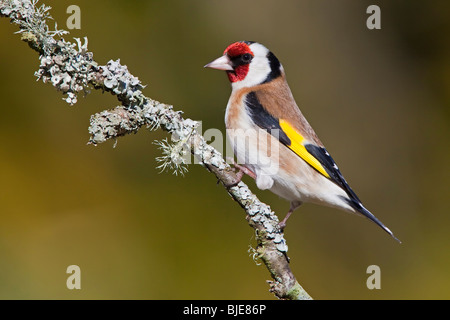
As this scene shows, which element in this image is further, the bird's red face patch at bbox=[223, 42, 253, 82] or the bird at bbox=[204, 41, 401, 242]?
the bird's red face patch at bbox=[223, 42, 253, 82]

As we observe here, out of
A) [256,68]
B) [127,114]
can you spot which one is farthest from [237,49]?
[127,114]

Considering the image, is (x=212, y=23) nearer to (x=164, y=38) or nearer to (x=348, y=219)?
(x=164, y=38)

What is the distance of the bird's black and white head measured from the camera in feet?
9.37

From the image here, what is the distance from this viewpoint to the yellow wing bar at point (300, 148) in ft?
8.46

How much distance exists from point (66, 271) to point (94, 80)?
1.78m

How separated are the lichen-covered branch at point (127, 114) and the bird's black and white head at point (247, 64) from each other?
887mm

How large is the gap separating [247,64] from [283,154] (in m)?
0.58

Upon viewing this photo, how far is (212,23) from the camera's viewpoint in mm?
4141

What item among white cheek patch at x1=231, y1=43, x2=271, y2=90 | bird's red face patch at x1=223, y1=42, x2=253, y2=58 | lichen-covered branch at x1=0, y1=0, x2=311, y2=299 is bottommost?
lichen-covered branch at x1=0, y1=0, x2=311, y2=299

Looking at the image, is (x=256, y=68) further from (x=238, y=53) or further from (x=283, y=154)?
(x=283, y=154)

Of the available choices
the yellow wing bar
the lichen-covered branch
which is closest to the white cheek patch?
the yellow wing bar

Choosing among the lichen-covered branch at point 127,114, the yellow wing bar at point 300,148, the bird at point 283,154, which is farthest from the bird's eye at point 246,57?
the lichen-covered branch at point 127,114

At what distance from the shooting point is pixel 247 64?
2.88 meters

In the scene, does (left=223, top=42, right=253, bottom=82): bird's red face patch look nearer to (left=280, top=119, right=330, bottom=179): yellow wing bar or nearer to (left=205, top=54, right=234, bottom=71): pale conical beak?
(left=205, top=54, right=234, bottom=71): pale conical beak
